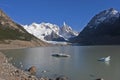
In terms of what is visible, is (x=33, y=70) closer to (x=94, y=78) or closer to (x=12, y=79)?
(x=94, y=78)

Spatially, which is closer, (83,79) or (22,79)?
(22,79)

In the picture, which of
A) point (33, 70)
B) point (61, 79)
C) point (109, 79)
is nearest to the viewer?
point (61, 79)

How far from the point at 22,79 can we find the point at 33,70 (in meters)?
22.2

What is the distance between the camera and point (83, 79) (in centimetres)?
4819

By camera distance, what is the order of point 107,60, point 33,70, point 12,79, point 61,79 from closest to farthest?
1. point 12,79
2. point 61,79
3. point 33,70
4. point 107,60

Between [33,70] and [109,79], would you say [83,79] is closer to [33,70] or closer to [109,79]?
[109,79]

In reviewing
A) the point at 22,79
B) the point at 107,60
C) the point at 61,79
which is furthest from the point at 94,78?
the point at 107,60

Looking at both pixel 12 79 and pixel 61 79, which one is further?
pixel 61 79

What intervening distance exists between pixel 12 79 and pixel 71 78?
16086 mm

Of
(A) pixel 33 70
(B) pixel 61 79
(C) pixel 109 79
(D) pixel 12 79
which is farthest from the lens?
(A) pixel 33 70

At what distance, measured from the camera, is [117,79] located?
4766 cm

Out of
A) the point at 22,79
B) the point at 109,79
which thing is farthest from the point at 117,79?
the point at 22,79

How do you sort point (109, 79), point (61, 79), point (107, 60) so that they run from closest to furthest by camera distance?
1. point (61, 79)
2. point (109, 79)
3. point (107, 60)

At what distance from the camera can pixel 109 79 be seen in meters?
47.6
